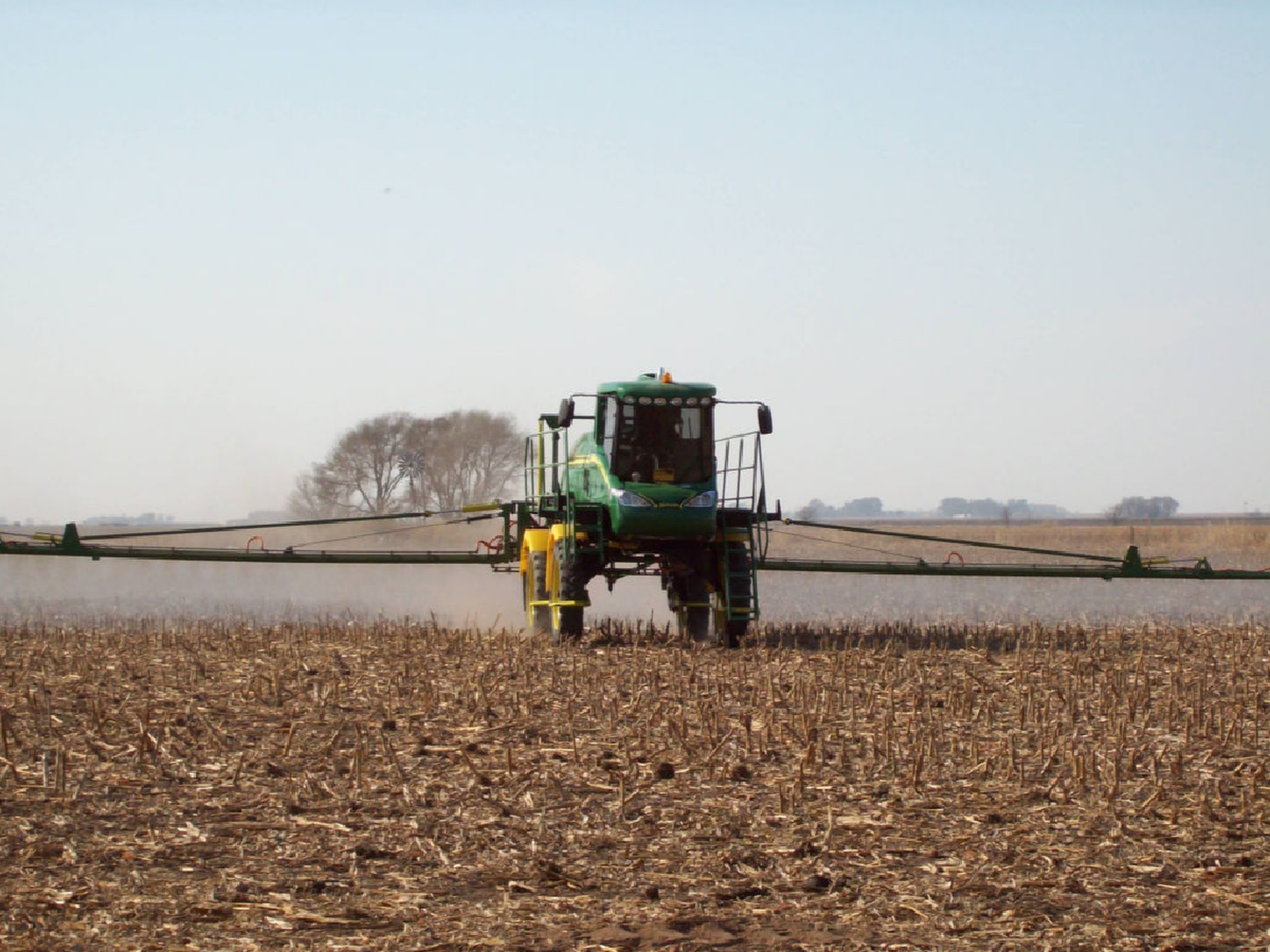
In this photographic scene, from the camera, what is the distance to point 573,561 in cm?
1529

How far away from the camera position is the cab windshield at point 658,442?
1559cm

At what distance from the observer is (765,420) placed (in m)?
15.2

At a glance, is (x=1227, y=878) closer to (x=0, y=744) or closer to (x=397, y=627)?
(x=0, y=744)

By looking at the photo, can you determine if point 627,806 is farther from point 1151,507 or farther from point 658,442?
point 1151,507

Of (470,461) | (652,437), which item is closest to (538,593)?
(652,437)

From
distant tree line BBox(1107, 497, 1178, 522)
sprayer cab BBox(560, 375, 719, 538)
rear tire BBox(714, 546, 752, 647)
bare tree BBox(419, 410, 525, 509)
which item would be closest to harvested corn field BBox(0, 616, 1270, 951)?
rear tire BBox(714, 546, 752, 647)

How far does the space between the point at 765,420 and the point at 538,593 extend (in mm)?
3139

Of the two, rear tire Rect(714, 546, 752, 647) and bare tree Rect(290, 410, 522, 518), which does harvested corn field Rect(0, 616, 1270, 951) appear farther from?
bare tree Rect(290, 410, 522, 518)

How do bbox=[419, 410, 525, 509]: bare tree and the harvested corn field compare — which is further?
bbox=[419, 410, 525, 509]: bare tree

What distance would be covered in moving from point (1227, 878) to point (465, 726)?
491 cm

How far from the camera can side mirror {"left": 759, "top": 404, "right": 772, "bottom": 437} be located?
15117 millimetres

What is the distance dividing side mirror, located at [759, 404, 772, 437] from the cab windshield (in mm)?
760

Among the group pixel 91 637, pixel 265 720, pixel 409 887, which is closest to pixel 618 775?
pixel 409 887

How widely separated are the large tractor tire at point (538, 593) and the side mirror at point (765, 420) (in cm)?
281
